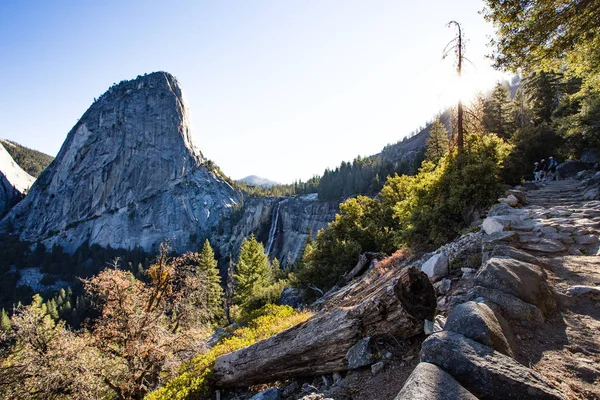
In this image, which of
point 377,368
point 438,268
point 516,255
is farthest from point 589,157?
point 377,368

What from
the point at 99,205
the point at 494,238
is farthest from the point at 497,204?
the point at 99,205

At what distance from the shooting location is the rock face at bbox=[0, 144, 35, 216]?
145 m

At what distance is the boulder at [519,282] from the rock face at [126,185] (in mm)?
131569

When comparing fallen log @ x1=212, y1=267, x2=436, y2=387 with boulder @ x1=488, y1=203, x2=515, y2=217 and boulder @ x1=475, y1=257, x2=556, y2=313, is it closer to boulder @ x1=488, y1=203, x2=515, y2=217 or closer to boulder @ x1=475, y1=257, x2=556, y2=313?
boulder @ x1=475, y1=257, x2=556, y2=313

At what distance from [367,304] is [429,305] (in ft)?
3.22

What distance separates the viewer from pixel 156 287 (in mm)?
14305

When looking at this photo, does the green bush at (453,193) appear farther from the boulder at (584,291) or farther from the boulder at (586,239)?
the boulder at (584,291)

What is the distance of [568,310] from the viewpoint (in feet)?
14.1

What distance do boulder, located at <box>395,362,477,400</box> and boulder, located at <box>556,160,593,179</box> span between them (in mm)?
23584

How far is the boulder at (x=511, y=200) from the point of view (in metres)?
10.4

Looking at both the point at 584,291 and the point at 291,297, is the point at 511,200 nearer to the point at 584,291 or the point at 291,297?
the point at 584,291

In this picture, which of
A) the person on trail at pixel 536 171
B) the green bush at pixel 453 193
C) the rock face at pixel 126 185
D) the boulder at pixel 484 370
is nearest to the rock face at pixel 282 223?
the rock face at pixel 126 185

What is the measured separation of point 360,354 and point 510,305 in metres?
2.31


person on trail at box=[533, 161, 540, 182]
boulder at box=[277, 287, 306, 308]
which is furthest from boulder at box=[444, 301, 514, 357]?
person on trail at box=[533, 161, 540, 182]
